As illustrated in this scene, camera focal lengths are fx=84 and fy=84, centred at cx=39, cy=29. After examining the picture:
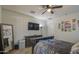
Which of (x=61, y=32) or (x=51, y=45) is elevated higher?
(x=61, y=32)

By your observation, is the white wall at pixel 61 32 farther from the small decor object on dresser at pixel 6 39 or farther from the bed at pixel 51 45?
the small decor object on dresser at pixel 6 39

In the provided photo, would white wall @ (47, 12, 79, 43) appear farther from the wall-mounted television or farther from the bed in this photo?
the wall-mounted television

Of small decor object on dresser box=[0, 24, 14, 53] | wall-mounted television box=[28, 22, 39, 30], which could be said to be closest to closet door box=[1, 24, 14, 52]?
small decor object on dresser box=[0, 24, 14, 53]

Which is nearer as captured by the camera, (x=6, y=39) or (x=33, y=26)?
(x=6, y=39)

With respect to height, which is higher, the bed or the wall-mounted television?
the wall-mounted television

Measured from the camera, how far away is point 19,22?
59.8 inches

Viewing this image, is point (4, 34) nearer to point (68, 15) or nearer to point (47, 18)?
point (47, 18)

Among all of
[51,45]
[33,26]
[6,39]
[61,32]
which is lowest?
[51,45]

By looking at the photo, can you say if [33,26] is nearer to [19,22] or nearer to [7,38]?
[19,22]

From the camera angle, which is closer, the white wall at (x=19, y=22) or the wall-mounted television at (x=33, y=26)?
the white wall at (x=19, y=22)

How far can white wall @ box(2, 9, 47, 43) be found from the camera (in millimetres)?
1410

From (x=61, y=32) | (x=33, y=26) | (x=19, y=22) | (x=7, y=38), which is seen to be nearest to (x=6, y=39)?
(x=7, y=38)

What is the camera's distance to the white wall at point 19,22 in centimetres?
141

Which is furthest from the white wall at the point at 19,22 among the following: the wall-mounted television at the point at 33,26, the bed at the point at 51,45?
the bed at the point at 51,45
